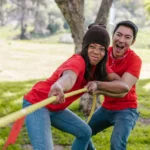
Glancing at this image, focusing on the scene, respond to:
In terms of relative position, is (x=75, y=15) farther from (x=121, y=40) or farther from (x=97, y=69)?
(x=97, y=69)

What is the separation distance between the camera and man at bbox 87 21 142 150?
295cm

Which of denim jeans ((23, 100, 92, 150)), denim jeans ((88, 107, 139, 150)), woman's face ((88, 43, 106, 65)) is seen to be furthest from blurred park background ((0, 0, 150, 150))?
woman's face ((88, 43, 106, 65))

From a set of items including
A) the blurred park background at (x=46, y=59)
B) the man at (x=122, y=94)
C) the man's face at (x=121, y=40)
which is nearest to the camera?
the man at (x=122, y=94)

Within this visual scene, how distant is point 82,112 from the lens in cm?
580

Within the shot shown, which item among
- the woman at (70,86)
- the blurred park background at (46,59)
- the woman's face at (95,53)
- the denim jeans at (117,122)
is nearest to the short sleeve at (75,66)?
the woman at (70,86)

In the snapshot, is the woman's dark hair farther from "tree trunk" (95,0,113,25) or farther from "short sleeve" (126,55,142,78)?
"tree trunk" (95,0,113,25)

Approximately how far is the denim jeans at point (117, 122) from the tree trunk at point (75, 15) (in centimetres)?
215

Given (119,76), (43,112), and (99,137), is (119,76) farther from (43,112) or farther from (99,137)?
(99,137)

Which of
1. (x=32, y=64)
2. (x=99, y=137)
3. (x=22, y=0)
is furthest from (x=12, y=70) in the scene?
(x=22, y=0)

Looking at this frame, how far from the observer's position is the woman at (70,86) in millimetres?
2432

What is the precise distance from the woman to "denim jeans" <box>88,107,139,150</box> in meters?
0.28

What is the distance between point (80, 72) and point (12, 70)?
29.7ft

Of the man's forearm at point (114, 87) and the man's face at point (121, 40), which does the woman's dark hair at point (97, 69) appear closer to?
the man's forearm at point (114, 87)

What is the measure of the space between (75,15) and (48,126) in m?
2.91
